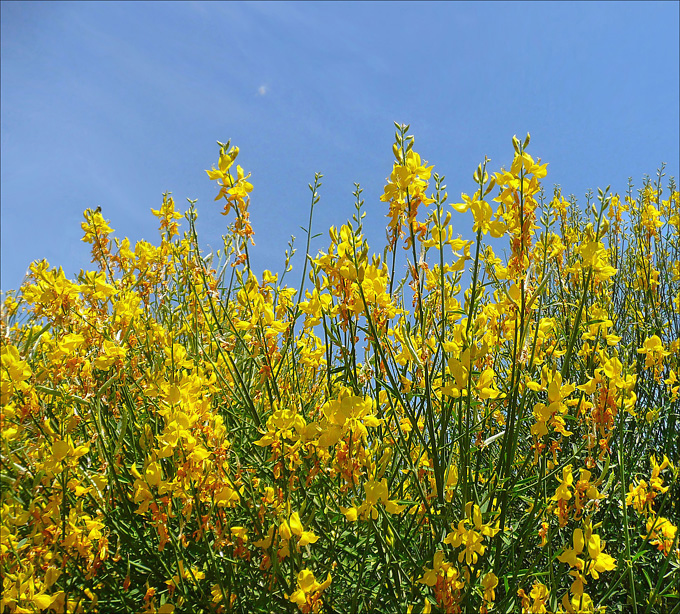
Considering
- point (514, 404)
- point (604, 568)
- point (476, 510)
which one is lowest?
point (604, 568)

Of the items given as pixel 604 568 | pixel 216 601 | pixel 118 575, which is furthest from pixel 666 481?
pixel 118 575

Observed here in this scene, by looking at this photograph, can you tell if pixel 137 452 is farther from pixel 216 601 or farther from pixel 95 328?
pixel 216 601

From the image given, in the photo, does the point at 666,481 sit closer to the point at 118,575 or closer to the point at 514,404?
the point at 514,404

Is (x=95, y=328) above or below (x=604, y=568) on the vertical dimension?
above

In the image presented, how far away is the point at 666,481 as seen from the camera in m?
3.29

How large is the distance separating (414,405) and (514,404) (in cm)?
47

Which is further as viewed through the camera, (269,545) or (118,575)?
(118,575)

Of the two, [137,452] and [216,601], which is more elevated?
[137,452]

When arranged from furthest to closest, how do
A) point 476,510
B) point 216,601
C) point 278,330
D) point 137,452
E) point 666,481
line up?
point 666,481
point 137,452
point 278,330
point 216,601
point 476,510

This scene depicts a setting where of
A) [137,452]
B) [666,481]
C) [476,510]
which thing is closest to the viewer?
[476,510]

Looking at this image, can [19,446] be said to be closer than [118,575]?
Yes

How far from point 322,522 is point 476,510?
646 mm

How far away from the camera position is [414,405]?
6.63ft

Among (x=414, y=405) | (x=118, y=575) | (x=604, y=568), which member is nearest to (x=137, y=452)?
(x=118, y=575)
